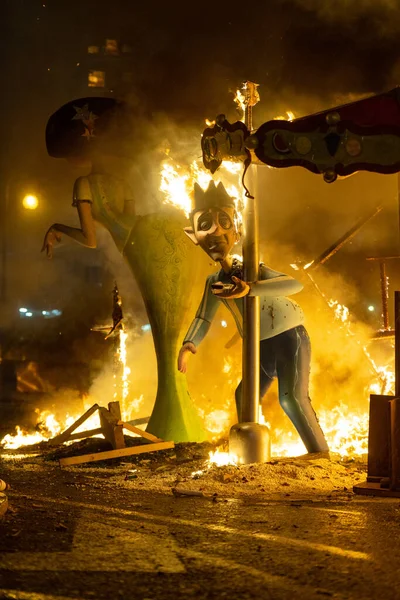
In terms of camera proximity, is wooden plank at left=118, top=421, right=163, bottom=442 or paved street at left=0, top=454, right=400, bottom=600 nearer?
paved street at left=0, top=454, right=400, bottom=600

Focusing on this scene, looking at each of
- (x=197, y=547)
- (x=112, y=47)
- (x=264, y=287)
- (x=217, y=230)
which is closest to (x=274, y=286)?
(x=264, y=287)

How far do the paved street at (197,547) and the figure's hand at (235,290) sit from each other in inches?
87.3

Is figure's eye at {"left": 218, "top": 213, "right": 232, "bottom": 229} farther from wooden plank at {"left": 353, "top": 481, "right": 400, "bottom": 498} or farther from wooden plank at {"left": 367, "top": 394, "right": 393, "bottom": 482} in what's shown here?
wooden plank at {"left": 353, "top": 481, "right": 400, "bottom": 498}

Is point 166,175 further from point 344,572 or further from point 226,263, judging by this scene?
point 344,572

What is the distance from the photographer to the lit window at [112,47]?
93.6 ft

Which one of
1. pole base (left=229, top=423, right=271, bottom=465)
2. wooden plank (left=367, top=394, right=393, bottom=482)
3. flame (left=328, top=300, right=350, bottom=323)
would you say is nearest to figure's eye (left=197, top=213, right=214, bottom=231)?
pole base (left=229, top=423, right=271, bottom=465)

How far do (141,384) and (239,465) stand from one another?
6.77 meters

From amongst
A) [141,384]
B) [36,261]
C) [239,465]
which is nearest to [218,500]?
[239,465]

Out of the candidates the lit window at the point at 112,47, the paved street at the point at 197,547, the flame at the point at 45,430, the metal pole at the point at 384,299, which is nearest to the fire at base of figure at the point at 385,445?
the paved street at the point at 197,547

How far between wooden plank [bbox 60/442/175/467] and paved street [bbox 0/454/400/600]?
5.34ft

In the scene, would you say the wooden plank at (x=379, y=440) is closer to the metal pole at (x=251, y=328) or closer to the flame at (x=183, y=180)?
the metal pole at (x=251, y=328)

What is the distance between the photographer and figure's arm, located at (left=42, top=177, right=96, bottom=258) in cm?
927

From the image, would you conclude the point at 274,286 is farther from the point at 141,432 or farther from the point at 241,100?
the point at 141,432

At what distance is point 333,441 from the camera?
9383 millimetres
